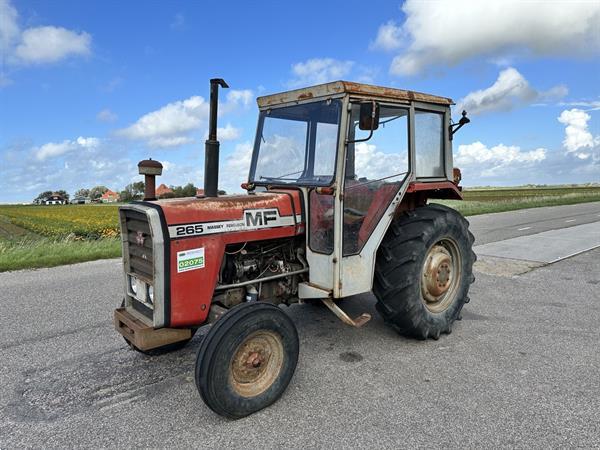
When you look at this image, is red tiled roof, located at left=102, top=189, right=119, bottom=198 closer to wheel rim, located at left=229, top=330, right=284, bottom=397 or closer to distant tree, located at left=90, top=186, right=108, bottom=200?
distant tree, located at left=90, top=186, right=108, bottom=200

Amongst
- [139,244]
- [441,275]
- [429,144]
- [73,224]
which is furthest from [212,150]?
[73,224]

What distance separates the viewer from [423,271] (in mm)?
4043

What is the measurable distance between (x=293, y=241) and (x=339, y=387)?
124 centimetres

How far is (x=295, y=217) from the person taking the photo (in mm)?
3521

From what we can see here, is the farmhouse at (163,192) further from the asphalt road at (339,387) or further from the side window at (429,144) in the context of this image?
the side window at (429,144)

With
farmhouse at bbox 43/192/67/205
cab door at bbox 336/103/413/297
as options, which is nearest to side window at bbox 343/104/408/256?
cab door at bbox 336/103/413/297

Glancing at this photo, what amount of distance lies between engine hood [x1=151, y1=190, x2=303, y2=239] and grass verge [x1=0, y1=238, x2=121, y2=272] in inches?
219

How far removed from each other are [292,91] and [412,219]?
1.61 metres

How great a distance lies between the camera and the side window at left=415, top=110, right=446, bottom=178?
4090mm

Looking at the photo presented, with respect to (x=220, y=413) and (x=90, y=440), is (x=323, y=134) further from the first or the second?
(x=90, y=440)

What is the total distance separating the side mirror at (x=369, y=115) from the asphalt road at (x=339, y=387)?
1.95 meters

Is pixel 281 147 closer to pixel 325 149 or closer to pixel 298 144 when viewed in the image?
pixel 298 144

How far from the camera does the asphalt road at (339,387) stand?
2.61m

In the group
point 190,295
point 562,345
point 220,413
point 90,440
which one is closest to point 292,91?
point 190,295
